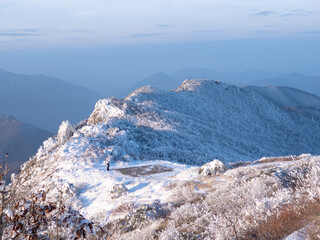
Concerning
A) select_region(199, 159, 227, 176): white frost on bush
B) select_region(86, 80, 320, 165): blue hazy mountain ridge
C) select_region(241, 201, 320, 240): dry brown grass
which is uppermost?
select_region(241, 201, 320, 240): dry brown grass

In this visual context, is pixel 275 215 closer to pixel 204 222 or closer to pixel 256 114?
pixel 204 222

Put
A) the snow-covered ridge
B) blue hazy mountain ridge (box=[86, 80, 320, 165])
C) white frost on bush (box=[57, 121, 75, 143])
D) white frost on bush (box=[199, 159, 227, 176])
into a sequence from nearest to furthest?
the snow-covered ridge → white frost on bush (box=[199, 159, 227, 176]) → blue hazy mountain ridge (box=[86, 80, 320, 165]) → white frost on bush (box=[57, 121, 75, 143])

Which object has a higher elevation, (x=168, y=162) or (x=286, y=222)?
(x=286, y=222)

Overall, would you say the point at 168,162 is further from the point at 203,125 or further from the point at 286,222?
the point at 203,125

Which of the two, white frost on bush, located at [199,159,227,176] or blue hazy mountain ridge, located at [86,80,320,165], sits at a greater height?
white frost on bush, located at [199,159,227,176]

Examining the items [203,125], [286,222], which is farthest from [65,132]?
[286,222]

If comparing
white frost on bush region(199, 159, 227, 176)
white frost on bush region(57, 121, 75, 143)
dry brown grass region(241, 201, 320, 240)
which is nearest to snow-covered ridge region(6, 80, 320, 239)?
white frost on bush region(199, 159, 227, 176)

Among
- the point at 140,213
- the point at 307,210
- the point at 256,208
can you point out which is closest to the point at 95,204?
the point at 140,213

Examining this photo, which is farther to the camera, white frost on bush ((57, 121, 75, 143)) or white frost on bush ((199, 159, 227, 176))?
white frost on bush ((57, 121, 75, 143))

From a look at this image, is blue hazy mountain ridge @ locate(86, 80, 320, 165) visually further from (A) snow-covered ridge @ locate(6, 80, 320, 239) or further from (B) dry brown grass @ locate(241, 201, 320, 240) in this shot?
(B) dry brown grass @ locate(241, 201, 320, 240)

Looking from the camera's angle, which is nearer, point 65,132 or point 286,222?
point 286,222

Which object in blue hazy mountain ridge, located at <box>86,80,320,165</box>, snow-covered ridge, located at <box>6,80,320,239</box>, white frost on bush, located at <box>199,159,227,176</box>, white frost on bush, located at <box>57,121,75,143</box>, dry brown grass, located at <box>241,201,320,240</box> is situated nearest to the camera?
dry brown grass, located at <box>241,201,320,240</box>

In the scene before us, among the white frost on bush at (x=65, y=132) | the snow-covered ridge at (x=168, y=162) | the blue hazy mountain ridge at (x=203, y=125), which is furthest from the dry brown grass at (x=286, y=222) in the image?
the white frost on bush at (x=65, y=132)

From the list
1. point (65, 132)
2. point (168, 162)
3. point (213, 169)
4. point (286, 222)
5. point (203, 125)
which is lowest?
point (203, 125)
